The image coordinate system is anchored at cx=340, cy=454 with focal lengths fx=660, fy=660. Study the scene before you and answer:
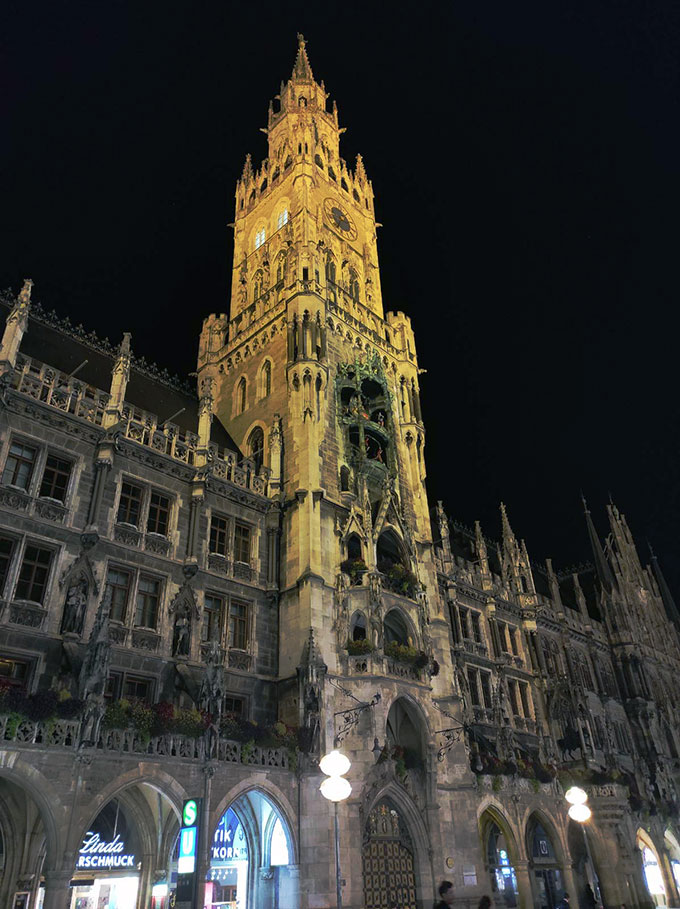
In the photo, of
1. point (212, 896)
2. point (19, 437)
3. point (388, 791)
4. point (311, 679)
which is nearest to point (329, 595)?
point (311, 679)

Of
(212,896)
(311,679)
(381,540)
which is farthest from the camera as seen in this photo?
(381,540)

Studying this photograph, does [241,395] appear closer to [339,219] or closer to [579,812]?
[339,219]

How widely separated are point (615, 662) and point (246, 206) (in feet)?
162

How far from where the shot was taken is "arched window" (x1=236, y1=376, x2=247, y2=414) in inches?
1587

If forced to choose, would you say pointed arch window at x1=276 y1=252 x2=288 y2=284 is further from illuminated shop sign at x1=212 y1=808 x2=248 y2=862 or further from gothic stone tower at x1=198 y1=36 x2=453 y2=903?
illuminated shop sign at x1=212 y1=808 x2=248 y2=862

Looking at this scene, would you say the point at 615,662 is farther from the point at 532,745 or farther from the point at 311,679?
the point at 311,679

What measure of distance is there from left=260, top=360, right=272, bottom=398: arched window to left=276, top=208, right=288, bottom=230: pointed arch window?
14.0 meters

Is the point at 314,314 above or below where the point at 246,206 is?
below

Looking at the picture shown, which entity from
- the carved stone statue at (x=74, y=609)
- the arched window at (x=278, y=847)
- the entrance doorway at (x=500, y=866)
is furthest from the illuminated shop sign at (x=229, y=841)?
the entrance doorway at (x=500, y=866)

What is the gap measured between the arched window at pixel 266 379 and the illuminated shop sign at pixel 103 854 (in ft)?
76.3

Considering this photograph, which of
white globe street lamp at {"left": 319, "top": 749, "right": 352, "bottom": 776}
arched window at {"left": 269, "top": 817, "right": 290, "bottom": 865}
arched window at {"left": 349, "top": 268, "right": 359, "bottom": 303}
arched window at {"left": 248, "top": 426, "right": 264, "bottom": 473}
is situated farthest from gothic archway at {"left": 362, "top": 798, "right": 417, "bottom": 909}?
arched window at {"left": 349, "top": 268, "right": 359, "bottom": 303}

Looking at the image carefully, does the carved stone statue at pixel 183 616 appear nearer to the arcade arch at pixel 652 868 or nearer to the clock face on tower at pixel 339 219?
the clock face on tower at pixel 339 219

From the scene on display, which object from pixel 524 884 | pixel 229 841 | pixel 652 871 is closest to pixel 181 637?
pixel 229 841

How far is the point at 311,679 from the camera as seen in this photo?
91.1ft
